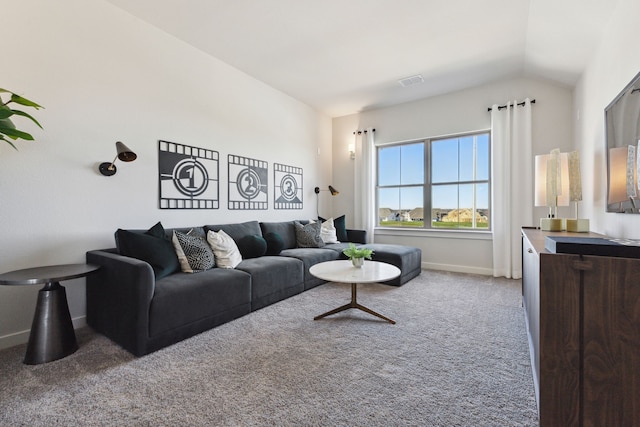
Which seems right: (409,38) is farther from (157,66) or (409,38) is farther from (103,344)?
(103,344)

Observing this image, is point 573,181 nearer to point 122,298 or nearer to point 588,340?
point 588,340

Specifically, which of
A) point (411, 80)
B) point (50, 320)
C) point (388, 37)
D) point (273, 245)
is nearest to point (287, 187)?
point (273, 245)

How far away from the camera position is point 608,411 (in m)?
1.11

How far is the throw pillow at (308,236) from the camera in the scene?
4230 mm

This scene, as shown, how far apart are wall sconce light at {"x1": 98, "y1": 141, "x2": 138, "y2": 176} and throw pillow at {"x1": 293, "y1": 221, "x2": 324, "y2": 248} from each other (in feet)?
7.68

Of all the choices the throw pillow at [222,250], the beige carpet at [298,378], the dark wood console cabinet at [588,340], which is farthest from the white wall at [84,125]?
the dark wood console cabinet at [588,340]

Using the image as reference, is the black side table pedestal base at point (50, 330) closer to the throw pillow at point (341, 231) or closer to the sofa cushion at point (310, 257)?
the sofa cushion at point (310, 257)

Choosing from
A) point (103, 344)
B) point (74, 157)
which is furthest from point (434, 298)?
point (74, 157)

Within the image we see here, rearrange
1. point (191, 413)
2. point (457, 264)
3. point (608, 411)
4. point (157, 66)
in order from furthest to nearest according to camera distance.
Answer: point (457, 264)
point (157, 66)
point (191, 413)
point (608, 411)

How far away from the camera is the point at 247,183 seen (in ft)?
13.2

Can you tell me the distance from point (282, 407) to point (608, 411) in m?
1.37

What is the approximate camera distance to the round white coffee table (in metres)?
2.45

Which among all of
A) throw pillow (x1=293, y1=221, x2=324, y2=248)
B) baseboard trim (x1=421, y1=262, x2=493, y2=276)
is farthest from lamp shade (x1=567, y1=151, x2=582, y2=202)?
throw pillow (x1=293, y1=221, x2=324, y2=248)

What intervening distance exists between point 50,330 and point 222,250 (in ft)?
4.44
